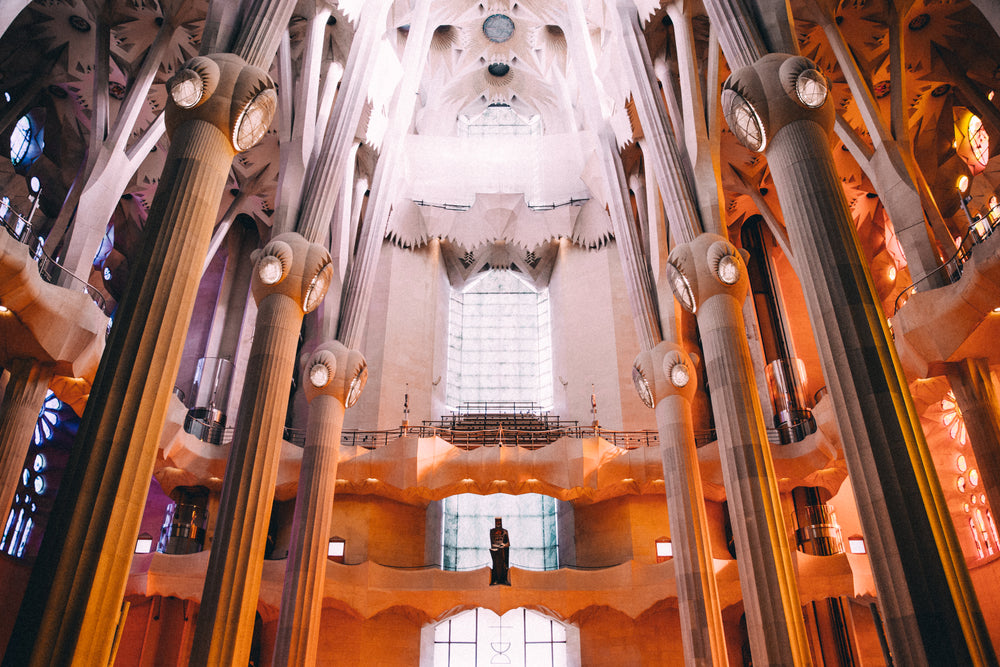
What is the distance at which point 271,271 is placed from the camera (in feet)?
39.1

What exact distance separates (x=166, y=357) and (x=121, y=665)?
13446 millimetres

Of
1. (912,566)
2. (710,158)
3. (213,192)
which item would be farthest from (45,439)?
(912,566)

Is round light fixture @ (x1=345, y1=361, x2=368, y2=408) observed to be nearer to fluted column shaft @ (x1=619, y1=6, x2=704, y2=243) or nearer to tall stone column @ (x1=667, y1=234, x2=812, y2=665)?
tall stone column @ (x1=667, y1=234, x2=812, y2=665)

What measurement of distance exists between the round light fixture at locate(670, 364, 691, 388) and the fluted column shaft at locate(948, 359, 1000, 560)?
4.72 m

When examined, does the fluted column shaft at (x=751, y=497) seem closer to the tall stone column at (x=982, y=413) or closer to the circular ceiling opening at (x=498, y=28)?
the tall stone column at (x=982, y=413)

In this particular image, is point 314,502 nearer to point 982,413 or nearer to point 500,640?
point 500,640

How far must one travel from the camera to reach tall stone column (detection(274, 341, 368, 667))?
487 inches

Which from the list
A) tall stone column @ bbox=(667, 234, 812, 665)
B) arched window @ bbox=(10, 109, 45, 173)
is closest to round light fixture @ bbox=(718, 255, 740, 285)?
tall stone column @ bbox=(667, 234, 812, 665)

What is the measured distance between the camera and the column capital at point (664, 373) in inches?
586

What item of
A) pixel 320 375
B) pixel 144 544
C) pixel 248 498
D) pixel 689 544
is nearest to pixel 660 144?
pixel 689 544

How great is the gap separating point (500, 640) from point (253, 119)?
53.6ft

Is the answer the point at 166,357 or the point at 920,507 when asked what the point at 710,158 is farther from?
the point at 166,357

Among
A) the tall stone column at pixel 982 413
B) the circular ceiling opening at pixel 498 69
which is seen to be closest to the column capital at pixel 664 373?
the tall stone column at pixel 982 413

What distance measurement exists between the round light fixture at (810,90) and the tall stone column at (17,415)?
12474 mm
